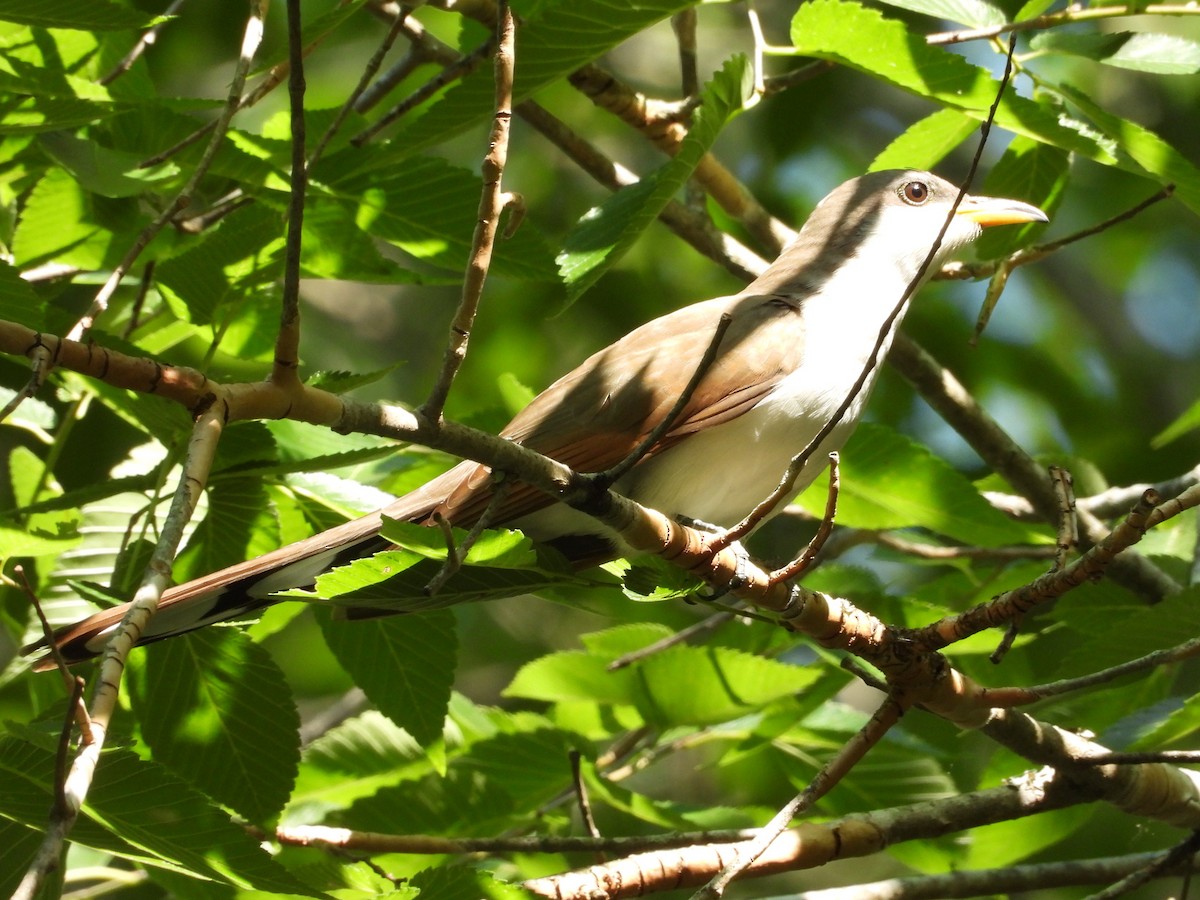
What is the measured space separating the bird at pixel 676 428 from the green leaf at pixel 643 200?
365 mm

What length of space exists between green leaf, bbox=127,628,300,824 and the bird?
0.27 feet

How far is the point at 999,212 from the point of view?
3.77 metres

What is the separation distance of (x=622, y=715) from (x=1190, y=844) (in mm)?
1536

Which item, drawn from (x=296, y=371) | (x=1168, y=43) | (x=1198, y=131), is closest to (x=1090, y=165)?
(x=1198, y=131)

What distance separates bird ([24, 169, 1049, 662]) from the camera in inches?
113

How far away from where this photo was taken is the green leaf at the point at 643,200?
2686 mm

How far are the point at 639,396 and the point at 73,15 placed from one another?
155cm

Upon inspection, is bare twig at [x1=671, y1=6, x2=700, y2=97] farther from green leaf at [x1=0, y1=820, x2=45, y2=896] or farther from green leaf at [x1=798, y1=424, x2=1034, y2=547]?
green leaf at [x1=0, y1=820, x2=45, y2=896]

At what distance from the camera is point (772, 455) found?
3299 millimetres

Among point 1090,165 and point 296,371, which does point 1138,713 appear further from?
point 1090,165

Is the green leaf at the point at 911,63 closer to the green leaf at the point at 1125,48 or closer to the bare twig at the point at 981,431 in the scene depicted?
the green leaf at the point at 1125,48

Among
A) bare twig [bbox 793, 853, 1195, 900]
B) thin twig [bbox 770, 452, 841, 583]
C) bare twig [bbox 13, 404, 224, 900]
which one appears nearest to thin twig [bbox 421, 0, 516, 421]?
bare twig [bbox 13, 404, 224, 900]

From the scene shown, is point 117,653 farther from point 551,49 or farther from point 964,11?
point 964,11

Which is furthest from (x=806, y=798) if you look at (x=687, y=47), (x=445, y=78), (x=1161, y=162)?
(x=687, y=47)
